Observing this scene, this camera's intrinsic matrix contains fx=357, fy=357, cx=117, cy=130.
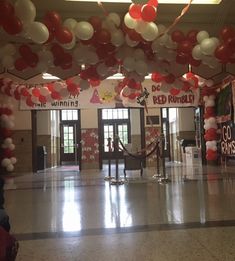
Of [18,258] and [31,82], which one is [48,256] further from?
[31,82]

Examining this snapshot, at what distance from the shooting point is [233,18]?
7.45m

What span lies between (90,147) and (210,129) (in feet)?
13.6

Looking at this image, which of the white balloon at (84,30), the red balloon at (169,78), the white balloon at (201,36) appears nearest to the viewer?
the white balloon at (84,30)

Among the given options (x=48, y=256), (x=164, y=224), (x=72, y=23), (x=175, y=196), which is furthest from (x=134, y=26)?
(x=48, y=256)

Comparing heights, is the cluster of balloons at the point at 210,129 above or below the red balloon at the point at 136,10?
below

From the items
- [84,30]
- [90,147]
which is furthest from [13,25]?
[90,147]

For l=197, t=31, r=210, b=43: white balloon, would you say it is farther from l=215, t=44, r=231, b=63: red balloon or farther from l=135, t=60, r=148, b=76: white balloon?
l=135, t=60, r=148, b=76: white balloon

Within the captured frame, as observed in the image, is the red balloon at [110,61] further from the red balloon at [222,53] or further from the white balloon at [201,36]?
the red balloon at [222,53]

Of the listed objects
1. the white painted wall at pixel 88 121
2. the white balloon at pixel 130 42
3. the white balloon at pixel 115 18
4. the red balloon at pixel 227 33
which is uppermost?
the white balloon at pixel 115 18

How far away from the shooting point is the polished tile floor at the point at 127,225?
2408 mm

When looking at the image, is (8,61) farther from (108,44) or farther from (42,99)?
(42,99)

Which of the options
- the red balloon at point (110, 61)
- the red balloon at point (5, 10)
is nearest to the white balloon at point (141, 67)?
the red balloon at point (110, 61)

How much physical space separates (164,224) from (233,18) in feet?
18.5

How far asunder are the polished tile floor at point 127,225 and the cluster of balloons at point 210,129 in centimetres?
556
